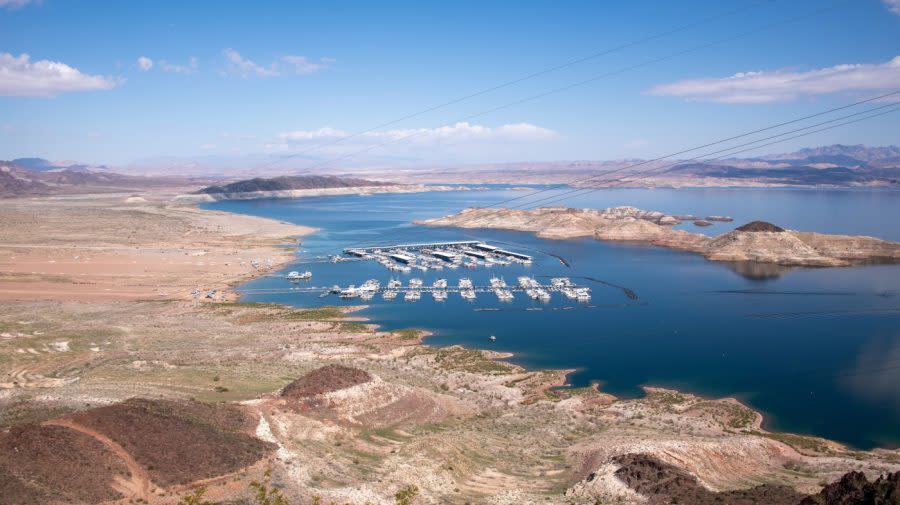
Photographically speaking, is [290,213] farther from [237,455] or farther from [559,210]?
[237,455]

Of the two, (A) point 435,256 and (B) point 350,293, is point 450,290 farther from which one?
(A) point 435,256

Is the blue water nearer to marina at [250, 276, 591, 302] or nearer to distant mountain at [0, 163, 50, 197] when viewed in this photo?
marina at [250, 276, 591, 302]

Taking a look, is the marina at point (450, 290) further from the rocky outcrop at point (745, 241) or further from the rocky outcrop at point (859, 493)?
the rocky outcrop at point (859, 493)

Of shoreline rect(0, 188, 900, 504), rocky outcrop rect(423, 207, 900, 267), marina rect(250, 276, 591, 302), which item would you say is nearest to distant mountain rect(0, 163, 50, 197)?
rocky outcrop rect(423, 207, 900, 267)

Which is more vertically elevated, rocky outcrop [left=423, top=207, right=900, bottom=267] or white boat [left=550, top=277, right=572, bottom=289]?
rocky outcrop [left=423, top=207, right=900, bottom=267]

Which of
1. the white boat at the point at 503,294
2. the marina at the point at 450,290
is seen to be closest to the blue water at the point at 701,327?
the white boat at the point at 503,294

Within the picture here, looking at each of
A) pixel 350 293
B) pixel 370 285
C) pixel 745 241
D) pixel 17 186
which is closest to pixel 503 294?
pixel 370 285
